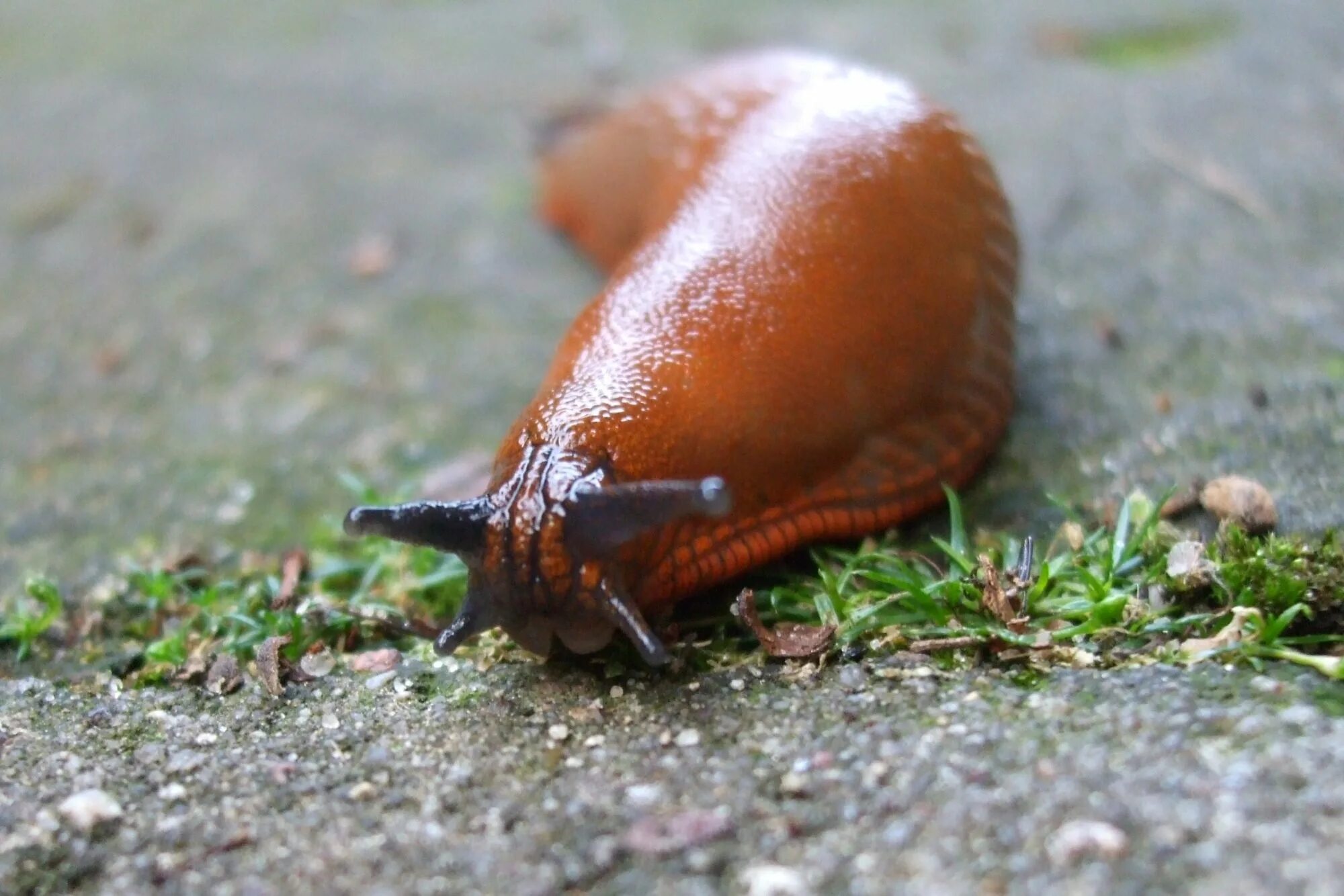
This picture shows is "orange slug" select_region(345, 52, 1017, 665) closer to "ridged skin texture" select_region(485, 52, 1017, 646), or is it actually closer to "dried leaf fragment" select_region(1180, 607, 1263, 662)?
"ridged skin texture" select_region(485, 52, 1017, 646)

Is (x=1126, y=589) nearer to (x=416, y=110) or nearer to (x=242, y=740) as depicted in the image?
(x=242, y=740)

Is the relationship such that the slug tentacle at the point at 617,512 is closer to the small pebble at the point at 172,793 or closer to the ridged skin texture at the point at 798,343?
the ridged skin texture at the point at 798,343

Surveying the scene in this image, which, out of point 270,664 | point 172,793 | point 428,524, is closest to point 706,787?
point 428,524

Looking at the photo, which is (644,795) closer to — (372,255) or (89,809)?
(89,809)

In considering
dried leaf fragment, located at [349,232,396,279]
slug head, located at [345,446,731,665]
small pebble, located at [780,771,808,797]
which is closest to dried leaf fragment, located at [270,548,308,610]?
slug head, located at [345,446,731,665]

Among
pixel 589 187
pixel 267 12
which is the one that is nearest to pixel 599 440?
pixel 589 187

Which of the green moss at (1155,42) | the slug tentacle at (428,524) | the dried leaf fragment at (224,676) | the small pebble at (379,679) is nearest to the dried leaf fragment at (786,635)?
the slug tentacle at (428,524)

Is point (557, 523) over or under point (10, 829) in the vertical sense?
over
